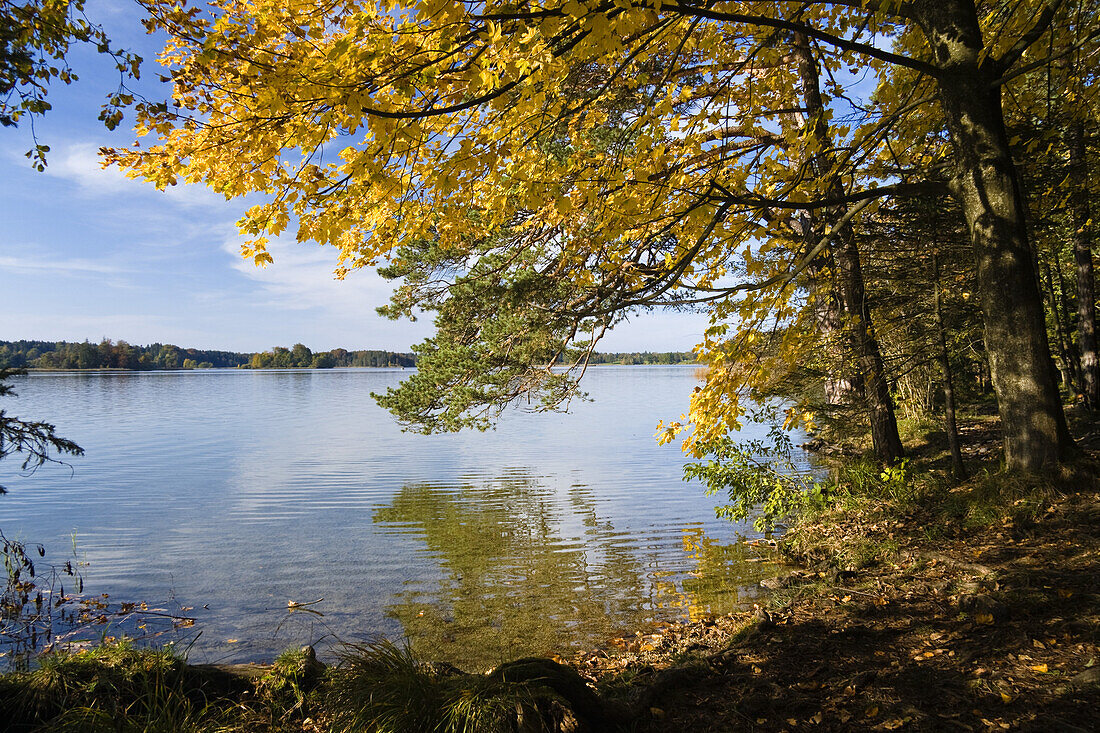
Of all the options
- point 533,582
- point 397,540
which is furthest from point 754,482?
point 397,540

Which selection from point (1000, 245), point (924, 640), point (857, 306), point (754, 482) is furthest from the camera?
point (754, 482)

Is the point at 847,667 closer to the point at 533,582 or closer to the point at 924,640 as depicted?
the point at 924,640

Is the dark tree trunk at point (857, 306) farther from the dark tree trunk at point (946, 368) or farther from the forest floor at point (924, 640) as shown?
the forest floor at point (924, 640)

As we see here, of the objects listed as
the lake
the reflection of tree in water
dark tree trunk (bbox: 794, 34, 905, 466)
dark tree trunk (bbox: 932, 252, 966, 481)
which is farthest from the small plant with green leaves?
dark tree trunk (bbox: 932, 252, 966, 481)

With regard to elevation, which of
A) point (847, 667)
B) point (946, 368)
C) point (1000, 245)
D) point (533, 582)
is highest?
point (1000, 245)

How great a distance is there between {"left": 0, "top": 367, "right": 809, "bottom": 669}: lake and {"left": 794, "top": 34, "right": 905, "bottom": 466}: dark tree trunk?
2.48m

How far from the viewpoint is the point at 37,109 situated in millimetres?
4090

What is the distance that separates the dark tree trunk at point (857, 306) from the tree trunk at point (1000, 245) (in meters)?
1.19

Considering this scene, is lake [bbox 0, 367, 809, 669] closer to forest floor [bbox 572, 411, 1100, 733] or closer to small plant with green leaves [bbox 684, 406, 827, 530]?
small plant with green leaves [bbox 684, 406, 827, 530]

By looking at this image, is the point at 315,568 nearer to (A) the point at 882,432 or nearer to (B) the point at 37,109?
(B) the point at 37,109

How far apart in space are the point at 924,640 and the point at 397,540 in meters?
8.41

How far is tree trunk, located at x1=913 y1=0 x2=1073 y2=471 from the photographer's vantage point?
5.21 m

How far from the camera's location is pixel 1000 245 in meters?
5.25

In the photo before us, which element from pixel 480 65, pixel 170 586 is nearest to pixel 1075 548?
pixel 480 65
